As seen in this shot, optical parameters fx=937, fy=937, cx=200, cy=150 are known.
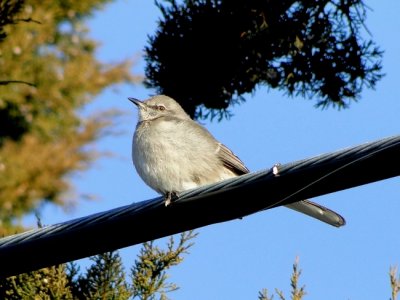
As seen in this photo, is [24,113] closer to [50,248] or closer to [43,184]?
[43,184]

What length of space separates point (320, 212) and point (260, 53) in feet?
11.1

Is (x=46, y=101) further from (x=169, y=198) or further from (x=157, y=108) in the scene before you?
(x=169, y=198)

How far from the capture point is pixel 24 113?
1773 cm

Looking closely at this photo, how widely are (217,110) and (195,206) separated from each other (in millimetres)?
4359

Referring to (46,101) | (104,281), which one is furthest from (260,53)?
(46,101)

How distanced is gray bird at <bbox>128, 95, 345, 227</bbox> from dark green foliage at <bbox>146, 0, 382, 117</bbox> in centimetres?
225

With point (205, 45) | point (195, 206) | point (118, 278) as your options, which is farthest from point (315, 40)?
point (195, 206)

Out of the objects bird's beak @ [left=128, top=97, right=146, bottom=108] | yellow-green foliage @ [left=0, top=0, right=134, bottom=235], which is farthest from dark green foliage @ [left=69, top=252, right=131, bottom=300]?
yellow-green foliage @ [left=0, top=0, right=134, bottom=235]

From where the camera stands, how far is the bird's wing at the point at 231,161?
5.74m

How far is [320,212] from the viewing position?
5.00m

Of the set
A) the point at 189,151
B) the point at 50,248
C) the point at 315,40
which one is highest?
the point at 315,40

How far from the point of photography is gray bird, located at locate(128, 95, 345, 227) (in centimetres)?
542

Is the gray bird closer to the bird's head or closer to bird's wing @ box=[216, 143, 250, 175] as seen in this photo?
bird's wing @ box=[216, 143, 250, 175]

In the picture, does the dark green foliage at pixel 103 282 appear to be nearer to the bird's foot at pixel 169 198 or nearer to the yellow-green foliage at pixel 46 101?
the bird's foot at pixel 169 198
